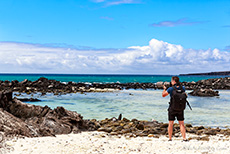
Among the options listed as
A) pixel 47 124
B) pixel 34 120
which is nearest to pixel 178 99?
pixel 47 124

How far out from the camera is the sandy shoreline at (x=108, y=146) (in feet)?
26.1

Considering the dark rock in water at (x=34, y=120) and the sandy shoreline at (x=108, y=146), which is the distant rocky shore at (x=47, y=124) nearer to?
the dark rock in water at (x=34, y=120)

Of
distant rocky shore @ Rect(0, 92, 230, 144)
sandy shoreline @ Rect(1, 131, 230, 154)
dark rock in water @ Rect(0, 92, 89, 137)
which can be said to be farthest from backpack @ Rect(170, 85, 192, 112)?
dark rock in water @ Rect(0, 92, 89, 137)

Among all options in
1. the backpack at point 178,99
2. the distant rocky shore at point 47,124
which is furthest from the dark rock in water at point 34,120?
the backpack at point 178,99

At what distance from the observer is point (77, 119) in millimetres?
11867

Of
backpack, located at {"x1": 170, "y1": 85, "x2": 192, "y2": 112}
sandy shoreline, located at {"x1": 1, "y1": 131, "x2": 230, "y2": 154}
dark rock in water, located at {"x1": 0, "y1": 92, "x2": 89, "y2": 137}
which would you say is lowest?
sandy shoreline, located at {"x1": 1, "y1": 131, "x2": 230, "y2": 154}

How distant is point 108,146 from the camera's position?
28.2ft

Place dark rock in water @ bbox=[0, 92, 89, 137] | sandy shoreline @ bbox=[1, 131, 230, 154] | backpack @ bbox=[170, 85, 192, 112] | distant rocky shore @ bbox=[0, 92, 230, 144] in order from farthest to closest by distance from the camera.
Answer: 1. distant rocky shore @ bbox=[0, 92, 230, 144]
2. dark rock in water @ bbox=[0, 92, 89, 137]
3. backpack @ bbox=[170, 85, 192, 112]
4. sandy shoreline @ bbox=[1, 131, 230, 154]

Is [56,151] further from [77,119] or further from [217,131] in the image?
[217,131]

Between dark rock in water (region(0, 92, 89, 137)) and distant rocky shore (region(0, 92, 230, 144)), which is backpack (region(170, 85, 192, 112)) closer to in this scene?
distant rocky shore (region(0, 92, 230, 144))

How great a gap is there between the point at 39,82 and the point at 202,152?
4109cm

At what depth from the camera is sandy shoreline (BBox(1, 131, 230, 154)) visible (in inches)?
314

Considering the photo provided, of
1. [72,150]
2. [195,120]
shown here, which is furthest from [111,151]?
[195,120]

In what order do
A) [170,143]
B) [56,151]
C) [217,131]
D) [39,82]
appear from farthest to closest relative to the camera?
[39,82], [217,131], [170,143], [56,151]
